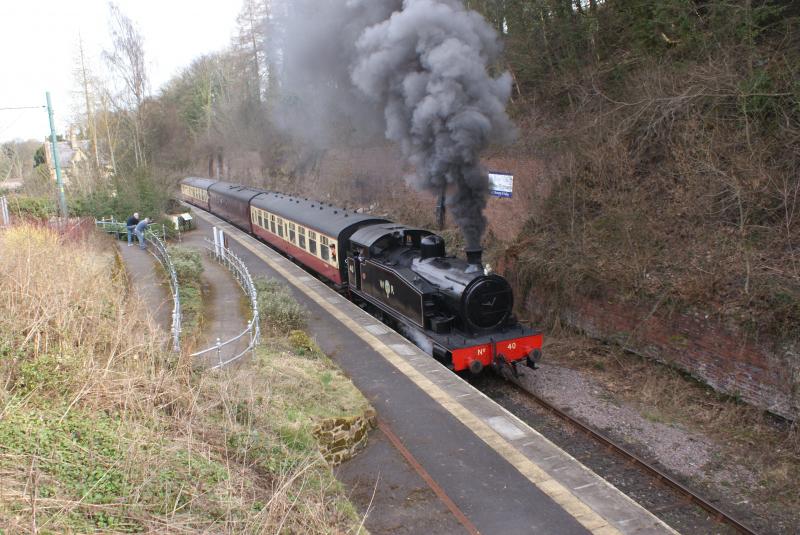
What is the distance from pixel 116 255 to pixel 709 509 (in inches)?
558

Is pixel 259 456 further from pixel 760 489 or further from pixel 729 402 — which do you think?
pixel 729 402

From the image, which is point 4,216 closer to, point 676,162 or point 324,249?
point 324,249

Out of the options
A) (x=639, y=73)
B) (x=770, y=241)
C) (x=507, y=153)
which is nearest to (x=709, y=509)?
(x=770, y=241)

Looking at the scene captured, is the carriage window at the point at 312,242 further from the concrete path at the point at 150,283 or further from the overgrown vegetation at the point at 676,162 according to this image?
the overgrown vegetation at the point at 676,162

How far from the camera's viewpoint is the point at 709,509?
6.31m

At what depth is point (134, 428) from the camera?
17.4ft

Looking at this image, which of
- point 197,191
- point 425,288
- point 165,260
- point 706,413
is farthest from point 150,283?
point 197,191

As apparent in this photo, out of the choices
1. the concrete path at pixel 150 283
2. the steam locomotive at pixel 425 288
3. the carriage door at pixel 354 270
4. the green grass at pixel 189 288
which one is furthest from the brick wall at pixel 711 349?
the concrete path at pixel 150 283

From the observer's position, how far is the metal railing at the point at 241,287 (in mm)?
8173

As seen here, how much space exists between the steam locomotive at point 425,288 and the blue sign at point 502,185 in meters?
3.93

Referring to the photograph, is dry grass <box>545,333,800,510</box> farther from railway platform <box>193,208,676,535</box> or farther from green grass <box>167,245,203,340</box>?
green grass <box>167,245,203,340</box>

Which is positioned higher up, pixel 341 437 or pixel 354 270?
pixel 354 270

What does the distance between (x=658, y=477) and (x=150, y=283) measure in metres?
10.8

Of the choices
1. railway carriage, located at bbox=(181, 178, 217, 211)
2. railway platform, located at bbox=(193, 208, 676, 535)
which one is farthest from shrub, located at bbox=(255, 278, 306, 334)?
railway carriage, located at bbox=(181, 178, 217, 211)
